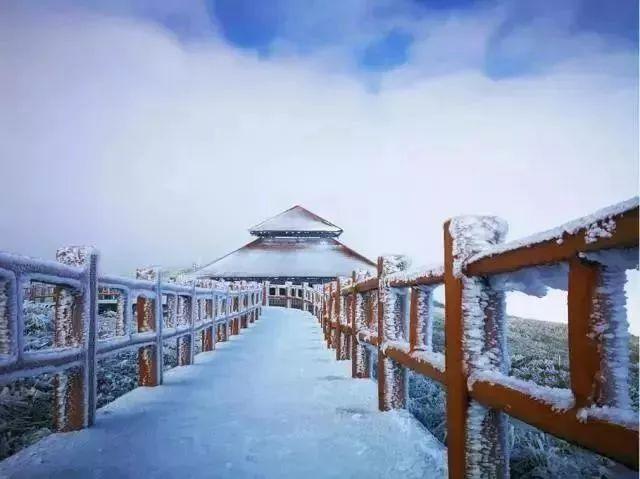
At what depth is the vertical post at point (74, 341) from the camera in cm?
275

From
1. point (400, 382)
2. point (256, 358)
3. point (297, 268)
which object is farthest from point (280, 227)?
point (400, 382)

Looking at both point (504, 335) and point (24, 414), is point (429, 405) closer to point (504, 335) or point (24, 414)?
point (504, 335)

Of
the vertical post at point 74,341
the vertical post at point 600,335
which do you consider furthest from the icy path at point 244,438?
the vertical post at point 600,335

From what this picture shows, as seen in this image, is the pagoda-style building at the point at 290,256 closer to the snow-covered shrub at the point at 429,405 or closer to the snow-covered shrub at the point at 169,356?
the snow-covered shrub at the point at 169,356

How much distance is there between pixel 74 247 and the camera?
2840 mm

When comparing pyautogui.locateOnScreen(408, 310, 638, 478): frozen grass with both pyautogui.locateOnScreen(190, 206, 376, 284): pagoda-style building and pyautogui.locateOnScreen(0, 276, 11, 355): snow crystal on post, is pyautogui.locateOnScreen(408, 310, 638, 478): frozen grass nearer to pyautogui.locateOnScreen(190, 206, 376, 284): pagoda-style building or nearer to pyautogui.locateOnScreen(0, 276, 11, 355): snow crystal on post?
pyautogui.locateOnScreen(0, 276, 11, 355): snow crystal on post

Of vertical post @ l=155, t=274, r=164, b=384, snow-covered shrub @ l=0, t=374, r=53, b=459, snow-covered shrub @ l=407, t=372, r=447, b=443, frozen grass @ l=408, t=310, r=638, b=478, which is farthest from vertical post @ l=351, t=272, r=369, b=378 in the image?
snow-covered shrub @ l=0, t=374, r=53, b=459

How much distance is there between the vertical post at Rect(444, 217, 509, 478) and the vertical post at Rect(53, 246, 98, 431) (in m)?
2.09

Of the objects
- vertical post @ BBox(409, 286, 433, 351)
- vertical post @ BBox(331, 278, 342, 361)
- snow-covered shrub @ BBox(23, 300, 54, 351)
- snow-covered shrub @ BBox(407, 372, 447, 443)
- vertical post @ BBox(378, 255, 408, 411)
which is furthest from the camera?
snow-covered shrub @ BBox(23, 300, 54, 351)

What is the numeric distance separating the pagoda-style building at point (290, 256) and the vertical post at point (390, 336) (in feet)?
92.5

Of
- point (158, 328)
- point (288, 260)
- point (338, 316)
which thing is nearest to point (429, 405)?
point (338, 316)

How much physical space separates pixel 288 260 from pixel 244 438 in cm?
3340

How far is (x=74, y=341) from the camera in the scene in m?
2.78

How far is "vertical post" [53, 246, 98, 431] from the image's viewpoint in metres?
2.75
